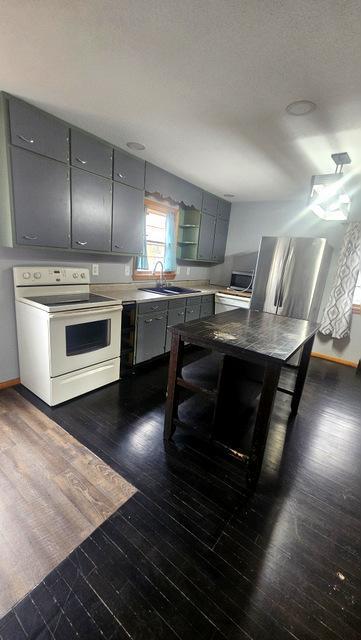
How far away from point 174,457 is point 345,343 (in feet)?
10.6

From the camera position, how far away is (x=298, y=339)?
5.93ft

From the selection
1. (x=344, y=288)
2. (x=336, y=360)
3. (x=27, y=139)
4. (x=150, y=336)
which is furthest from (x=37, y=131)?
(x=336, y=360)

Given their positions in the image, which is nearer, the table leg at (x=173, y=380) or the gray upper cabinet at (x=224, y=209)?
the table leg at (x=173, y=380)

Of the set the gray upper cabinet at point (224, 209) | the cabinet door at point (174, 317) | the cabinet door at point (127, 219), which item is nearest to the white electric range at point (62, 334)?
the cabinet door at point (127, 219)

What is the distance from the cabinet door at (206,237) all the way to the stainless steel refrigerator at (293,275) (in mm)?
911

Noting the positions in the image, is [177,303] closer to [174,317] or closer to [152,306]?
[174,317]

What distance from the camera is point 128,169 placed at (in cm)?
274

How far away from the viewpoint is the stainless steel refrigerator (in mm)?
3459

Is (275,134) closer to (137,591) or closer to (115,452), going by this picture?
(115,452)

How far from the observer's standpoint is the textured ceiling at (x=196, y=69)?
1131 mm

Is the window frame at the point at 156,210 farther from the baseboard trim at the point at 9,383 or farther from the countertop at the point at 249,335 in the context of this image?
the baseboard trim at the point at 9,383

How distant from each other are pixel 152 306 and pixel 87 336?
83 centimetres

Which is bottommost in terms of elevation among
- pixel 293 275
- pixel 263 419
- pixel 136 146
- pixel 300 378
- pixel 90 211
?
pixel 300 378

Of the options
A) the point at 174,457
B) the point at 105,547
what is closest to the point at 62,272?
the point at 174,457
